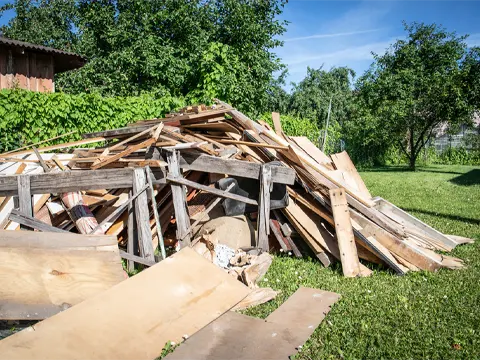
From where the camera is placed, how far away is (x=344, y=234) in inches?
202

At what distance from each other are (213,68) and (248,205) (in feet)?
31.5

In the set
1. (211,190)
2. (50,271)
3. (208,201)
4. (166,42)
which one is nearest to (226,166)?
(211,190)

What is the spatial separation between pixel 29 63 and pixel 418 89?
2077 centimetres

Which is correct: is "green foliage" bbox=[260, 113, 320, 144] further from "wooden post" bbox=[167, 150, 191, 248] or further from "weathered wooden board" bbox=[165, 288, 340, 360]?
"weathered wooden board" bbox=[165, 288, 340, 360]

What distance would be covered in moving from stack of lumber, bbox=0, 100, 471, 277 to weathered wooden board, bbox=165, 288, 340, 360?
129cm

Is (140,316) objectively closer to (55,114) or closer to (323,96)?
(55,114)

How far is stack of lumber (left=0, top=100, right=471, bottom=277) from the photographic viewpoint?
4605 mm

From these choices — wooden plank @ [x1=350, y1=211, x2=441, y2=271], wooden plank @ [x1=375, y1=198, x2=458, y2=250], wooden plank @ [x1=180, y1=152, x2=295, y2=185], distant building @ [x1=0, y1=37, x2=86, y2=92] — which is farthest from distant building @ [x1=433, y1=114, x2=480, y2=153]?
wooden plank @ [x1=180, y1=152, x2=295, y2=185]

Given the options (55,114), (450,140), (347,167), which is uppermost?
(55,114)

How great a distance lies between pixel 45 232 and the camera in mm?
3877

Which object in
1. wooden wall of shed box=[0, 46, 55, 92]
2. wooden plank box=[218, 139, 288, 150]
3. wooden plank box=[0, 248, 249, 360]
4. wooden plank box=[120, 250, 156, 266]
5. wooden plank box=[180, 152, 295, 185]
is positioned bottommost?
wooden plank box=[0, 248, 249, 360]

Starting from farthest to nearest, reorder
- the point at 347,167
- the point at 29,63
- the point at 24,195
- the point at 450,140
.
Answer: the point at 450,140 < the point at 29,63 < the point at 347,167 < the point at 24,195

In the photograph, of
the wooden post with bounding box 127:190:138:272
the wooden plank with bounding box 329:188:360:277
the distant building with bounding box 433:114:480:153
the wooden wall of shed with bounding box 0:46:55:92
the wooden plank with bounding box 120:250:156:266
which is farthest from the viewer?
the distant building with bounding box 433:114:480:153

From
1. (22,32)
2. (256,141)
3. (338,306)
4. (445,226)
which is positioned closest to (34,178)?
(256,141)
